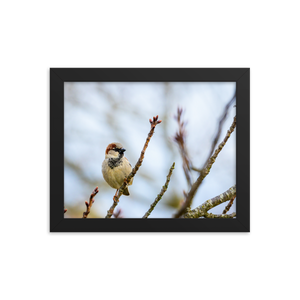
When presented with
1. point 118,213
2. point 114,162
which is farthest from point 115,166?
point 118,213

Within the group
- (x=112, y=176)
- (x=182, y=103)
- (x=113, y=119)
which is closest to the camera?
(x=182, y=103)

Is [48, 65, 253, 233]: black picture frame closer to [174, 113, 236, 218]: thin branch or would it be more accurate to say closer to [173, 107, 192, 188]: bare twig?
[174, 113, 236, 218]: thin branch

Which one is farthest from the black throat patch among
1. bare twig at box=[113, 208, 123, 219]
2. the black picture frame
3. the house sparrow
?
the black picture frame

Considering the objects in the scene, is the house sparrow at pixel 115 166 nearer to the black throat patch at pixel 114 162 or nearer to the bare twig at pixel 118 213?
the black throat patch at pixel 114 162
